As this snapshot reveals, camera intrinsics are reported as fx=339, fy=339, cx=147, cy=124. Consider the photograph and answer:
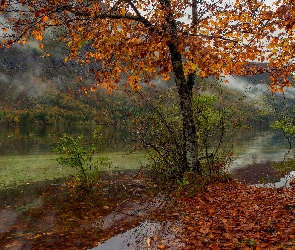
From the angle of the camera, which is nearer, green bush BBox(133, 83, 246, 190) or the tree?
the tree

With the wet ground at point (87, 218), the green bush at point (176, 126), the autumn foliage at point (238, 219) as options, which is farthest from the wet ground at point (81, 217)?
the green bush at point (176, 126)

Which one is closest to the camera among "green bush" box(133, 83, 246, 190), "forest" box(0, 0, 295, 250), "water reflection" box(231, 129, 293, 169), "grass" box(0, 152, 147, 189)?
"forest" box(0, 0, 295, 250)

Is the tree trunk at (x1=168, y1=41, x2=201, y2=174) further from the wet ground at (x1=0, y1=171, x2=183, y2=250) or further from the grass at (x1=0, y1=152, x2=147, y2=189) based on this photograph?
the grass at (x1=0, y1=152, x2=147, y2=189)

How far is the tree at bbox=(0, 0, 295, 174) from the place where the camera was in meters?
9.43

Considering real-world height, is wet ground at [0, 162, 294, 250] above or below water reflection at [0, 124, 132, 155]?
below

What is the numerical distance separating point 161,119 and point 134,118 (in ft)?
3.68

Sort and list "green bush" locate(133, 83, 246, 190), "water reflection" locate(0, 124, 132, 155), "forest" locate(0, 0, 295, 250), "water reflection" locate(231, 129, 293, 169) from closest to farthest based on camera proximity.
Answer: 1. "forest" locate(0, 0, 295, 250)
2. "green bush" locate(133, 83, 246, 190)
3. "water reflection" locate(231, 129, 293, 169)
4. "water reflection" locate(0, 124, 132, 155)

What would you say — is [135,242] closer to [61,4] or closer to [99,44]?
[99,44]

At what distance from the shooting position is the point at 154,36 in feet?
30.6

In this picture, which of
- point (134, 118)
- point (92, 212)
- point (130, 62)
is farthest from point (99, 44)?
point (92, 212)

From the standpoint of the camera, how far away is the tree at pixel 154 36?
943 cm

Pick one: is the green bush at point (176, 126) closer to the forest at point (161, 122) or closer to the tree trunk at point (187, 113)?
the forest at point (161, 122)

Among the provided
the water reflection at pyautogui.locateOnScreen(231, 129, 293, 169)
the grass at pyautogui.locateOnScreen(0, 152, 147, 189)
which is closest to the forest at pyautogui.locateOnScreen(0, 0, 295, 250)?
the grass at pyautogui.locateOnScreen(0, 152, 147, 189)

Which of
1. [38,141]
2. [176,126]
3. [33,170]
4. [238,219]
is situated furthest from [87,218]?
[38,141]
